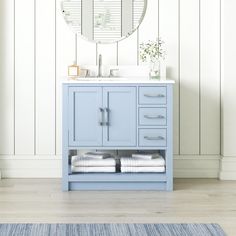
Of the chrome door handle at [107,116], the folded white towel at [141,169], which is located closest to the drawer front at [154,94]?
the chrome door handle at [107,116]

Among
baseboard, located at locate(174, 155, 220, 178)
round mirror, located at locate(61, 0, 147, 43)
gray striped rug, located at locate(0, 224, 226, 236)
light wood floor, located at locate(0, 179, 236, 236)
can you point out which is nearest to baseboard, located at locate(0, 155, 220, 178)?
baseboard, located at locate(174, 155, 220, 178)

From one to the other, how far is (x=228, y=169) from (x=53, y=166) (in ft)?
4.57

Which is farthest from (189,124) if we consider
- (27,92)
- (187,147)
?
(27,92)

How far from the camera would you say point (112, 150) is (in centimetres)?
534

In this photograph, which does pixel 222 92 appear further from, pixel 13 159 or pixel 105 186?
pixel 13 159

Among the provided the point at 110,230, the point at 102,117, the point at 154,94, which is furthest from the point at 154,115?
the point at 110,230

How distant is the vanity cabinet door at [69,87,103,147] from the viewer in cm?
480

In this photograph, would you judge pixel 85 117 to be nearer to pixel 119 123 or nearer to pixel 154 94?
pixel 119 123

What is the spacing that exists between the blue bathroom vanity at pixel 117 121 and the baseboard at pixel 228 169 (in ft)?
2.13

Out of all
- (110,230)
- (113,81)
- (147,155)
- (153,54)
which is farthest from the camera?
(153,54)

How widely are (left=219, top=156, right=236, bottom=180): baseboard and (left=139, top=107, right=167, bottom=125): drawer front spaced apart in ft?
2.60

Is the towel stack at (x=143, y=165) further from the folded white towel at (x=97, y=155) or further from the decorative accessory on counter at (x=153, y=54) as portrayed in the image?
the decorative accessory on counter at (x=153, y=54)

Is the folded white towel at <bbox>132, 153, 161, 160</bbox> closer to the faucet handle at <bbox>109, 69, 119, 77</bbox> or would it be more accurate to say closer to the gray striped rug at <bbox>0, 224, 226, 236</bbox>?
the faucet handle at <bbox>109, 69, 119, 77</bbox>

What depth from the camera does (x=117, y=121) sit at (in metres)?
4.83
